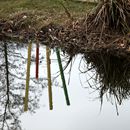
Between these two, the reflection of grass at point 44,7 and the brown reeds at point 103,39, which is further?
the reflection of grass at point 44,7

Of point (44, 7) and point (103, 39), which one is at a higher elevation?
point (44, 7)

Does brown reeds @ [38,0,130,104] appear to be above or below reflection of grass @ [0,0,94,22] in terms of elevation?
below

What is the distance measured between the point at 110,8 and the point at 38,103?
277cm

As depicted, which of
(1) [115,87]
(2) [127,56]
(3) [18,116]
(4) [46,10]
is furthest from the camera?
(4) [46,10]

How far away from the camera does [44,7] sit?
14.0 meters

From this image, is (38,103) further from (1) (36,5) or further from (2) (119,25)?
(1) (36,5)

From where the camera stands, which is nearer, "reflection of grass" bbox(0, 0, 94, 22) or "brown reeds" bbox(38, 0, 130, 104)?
"brown reeds" bbox(38, 0, 130, 104)

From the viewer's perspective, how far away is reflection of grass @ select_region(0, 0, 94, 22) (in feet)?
43.0

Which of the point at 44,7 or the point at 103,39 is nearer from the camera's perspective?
the point at 103,39

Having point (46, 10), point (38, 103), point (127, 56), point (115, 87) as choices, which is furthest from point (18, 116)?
point (46, 10)

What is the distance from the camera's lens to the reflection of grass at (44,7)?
43.0 feet

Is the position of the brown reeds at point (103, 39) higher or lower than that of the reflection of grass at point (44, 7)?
lower

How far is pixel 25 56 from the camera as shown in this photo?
39.2 feet

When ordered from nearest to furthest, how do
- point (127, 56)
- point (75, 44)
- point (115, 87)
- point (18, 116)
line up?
1. point (18, 116)
2. point (115, 87)
3. point (127, 56)
4. point (75, 44)
